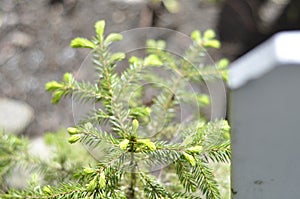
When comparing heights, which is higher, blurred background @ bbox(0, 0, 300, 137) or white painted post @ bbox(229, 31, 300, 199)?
white painted post @ bbox(229, 31, 300, 199)

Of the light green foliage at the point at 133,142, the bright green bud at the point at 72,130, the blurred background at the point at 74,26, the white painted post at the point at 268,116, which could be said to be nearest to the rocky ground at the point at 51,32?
the blurred background at the point at 74,26

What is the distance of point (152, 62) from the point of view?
119 cm

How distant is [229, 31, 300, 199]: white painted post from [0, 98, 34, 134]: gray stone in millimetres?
1588

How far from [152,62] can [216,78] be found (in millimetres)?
250

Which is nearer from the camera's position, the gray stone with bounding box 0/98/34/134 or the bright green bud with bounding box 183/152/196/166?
the bright green bud with bounding box 183/152/196/166

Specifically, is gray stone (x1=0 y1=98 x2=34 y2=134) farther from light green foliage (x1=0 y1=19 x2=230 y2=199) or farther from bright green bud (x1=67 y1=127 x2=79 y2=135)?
bright green bud (x1=67 y1=127 x2=79 y2=135)

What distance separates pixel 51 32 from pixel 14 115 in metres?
0.52

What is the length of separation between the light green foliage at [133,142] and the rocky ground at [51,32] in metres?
1.09

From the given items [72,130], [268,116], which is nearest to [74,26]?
[72,130]

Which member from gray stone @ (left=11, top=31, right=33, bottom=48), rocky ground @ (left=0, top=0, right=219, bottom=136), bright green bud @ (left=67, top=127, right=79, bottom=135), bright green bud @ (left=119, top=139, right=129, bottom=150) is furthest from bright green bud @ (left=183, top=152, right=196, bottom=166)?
gray stone @ (left=11, top=31, right=33, bottom=48)

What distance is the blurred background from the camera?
248 cm

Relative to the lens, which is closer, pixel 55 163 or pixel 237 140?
pixel 237 140

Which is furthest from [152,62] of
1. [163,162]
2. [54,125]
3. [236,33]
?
[236,33]

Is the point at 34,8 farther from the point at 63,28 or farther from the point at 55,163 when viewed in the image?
the point at 55,163
